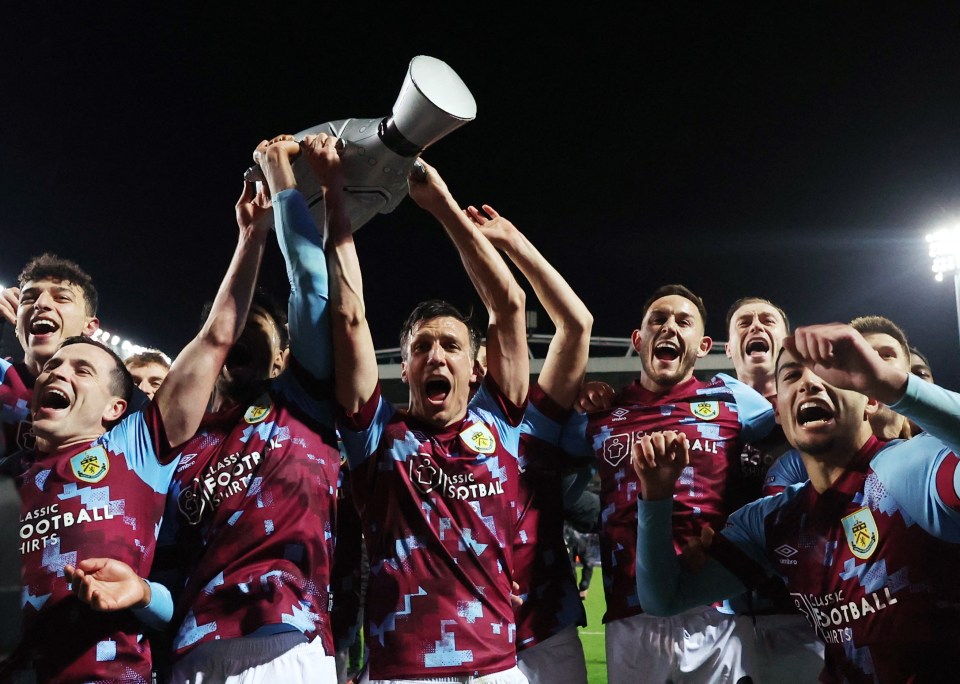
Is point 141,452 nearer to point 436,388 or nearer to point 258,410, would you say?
point 258,410

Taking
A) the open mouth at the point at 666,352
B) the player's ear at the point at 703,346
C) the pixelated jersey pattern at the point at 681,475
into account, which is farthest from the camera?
the player's ear at the point at 703,346

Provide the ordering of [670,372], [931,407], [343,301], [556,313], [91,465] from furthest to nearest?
[670,372]
[556,313]
[343,301]
[91,465]
[931,407]

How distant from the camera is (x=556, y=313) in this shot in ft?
11.5

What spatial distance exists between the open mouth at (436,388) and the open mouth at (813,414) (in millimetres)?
1284

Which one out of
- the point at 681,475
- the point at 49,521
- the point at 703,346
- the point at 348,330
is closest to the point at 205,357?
the point at 348,330

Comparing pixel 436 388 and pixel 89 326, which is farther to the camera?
pixel 89 326

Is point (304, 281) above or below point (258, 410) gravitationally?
above

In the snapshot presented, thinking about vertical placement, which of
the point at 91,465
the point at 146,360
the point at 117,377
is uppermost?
the point at 146,360

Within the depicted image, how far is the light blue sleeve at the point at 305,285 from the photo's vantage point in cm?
286

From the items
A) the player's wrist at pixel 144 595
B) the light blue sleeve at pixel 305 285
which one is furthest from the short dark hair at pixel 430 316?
the player's wrist at pixel 144 595

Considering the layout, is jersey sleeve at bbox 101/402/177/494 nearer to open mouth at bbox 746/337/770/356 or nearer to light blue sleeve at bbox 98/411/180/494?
light blue sleeve at bbox 98/411/180/494

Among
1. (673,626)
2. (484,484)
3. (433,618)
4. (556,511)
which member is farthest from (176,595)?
(673,626)

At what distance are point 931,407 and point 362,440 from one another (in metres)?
1.85

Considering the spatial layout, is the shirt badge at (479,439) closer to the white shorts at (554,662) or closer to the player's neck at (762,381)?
the white shorts at (554,662)
